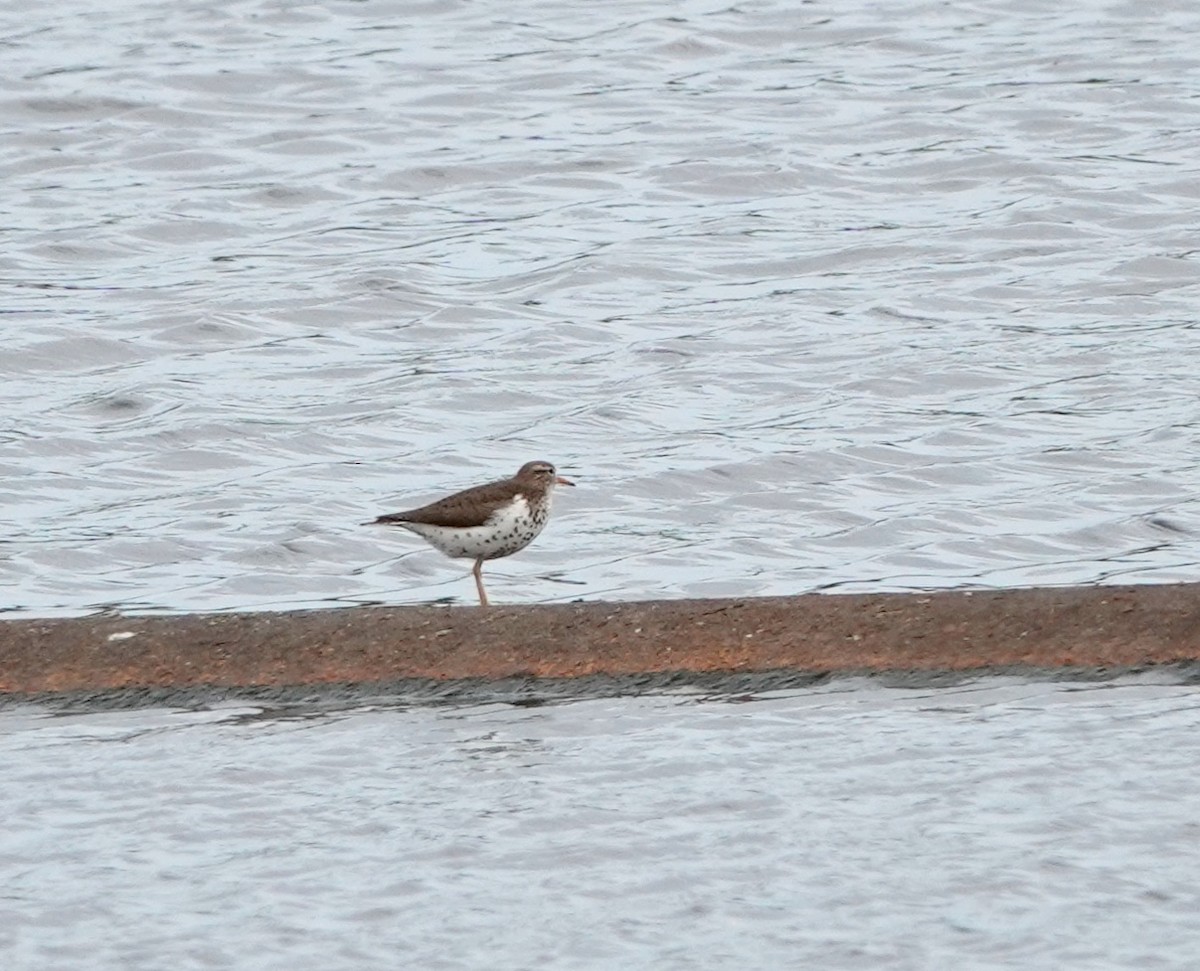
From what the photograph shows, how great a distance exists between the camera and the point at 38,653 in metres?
7.22

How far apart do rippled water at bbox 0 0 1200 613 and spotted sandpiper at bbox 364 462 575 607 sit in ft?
4.26

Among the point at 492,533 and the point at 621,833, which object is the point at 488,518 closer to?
the point at 492,533

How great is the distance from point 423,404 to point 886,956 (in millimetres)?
9507

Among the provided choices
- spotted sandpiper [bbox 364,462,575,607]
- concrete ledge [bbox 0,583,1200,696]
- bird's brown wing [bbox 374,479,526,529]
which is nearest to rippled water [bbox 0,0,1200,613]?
spotted sandpiper [bbox 364,462,575,607]

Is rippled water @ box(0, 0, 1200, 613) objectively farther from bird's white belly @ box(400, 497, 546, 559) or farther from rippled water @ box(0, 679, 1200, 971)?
rippled water @ box(0, 679, 1200, 971)

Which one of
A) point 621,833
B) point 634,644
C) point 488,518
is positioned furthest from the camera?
point 488,518

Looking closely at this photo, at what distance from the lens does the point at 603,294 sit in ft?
56.1

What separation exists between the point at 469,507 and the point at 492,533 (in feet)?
0.43

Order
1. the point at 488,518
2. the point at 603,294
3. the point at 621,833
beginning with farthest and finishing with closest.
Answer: the point at 603,294, the point at 488,518, the point at 621,833

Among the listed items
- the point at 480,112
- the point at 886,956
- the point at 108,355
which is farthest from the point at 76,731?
the point at 480,112

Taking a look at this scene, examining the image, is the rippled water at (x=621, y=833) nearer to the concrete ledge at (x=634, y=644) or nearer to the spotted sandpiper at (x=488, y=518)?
the concrete ledge at (x=634, y=644)

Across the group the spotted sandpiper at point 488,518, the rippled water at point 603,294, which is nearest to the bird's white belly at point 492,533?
the spotted sandpiper at point 488,518

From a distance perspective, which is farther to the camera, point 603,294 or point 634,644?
point 603,294

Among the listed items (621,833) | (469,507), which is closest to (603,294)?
(469,507)
